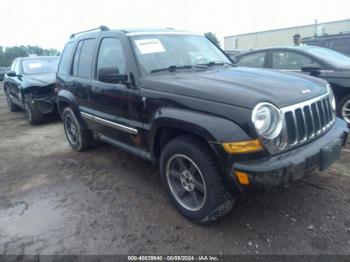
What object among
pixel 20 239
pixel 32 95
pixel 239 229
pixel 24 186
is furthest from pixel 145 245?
pixel 32 95

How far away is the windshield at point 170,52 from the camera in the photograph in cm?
349

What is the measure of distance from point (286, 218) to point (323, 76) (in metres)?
3.39

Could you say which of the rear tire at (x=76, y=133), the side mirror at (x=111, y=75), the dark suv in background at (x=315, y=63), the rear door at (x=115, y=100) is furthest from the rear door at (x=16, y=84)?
the dark suv in background at (x=315, y=63)

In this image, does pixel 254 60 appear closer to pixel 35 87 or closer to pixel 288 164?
pixel 288 164

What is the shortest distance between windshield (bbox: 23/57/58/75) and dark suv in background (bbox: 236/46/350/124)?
531 cm

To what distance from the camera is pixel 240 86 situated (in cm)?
276

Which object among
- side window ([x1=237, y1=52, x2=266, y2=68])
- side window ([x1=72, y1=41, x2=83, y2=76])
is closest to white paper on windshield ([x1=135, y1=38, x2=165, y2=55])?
side window ([x1=72, y1=41, x2=83, y2=76])

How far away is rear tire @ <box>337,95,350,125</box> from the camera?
5305mm

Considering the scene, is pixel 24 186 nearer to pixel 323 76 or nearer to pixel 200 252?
pixel 200 252

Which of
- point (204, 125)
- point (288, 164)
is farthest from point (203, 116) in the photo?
point (288, 164)

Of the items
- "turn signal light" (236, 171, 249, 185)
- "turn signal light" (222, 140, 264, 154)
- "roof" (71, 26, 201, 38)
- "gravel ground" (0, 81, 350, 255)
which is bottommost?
"gravel ground" (0, 81, 350, 255)

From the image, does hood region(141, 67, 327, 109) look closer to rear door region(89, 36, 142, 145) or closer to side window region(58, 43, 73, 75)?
rear door region(89, 36, 142, 145)

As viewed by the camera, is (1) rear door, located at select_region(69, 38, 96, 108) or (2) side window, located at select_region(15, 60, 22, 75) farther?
(2) side window, located at select_region(15, 60, 22, 75)

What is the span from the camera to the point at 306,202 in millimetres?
3264
